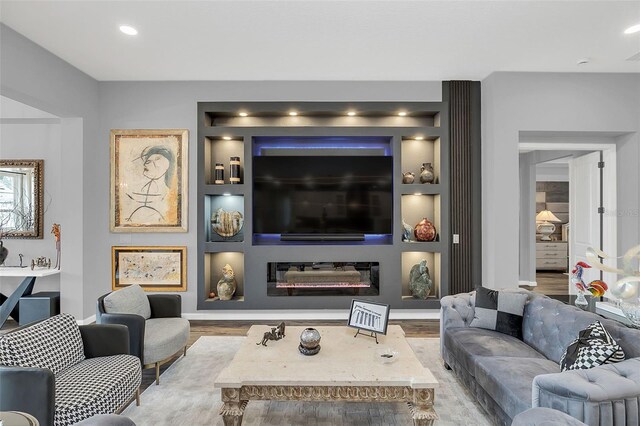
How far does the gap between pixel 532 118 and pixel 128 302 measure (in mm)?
5013

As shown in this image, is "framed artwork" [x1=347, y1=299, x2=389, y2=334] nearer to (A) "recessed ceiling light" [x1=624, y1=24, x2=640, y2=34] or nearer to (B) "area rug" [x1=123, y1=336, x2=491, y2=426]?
(B) "area rug" [x1=123, y1=336, x2=491, y2=426]

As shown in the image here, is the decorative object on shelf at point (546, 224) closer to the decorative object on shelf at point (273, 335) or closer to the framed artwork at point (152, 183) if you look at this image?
the decorative object on shelf at point (273, 335)

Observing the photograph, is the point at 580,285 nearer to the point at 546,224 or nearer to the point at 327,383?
the point at 327,383

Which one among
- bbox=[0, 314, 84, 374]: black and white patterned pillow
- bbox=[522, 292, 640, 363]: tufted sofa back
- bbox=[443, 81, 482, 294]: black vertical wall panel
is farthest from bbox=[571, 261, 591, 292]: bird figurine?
bbox=[0, 314, 84, 374]: black and white patterned pillow

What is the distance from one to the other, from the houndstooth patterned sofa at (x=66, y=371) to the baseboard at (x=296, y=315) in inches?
84.8

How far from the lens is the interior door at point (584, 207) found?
190 inches

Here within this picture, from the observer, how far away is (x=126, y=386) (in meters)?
2.25

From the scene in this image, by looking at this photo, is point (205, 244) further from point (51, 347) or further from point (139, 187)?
point (51, 347)

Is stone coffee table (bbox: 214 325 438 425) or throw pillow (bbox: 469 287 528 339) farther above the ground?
throw pillow (bbox: 469 287 528 339)

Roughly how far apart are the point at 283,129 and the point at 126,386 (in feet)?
10.9

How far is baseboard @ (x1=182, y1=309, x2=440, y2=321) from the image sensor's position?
4652mm

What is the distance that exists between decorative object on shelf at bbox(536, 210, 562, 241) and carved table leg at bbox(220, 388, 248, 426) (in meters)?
8.79

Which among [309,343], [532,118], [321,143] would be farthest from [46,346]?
[532,118]

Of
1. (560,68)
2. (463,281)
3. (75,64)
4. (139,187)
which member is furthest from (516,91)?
(75,64)
